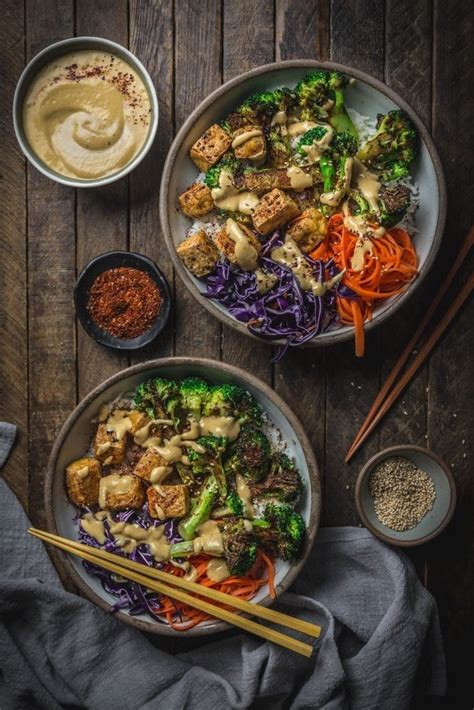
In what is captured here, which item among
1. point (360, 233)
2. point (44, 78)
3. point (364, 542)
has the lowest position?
point (364, 542)

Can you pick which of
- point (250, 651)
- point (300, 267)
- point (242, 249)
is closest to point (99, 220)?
point (242, 249)

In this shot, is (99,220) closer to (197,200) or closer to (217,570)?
(197,200)

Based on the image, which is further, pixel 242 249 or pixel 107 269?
pixel 107 269

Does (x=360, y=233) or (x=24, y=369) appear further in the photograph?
(x=24, y=369)

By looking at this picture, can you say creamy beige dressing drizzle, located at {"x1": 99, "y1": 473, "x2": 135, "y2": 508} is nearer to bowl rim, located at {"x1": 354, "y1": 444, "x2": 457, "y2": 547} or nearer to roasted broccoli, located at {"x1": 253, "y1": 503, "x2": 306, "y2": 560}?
roasted broccoli, located at {"x1": 253, "y1": 503, "x2": 306, "y2": 560}

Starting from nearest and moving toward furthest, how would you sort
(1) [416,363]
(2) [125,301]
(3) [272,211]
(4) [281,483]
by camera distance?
(3) [272,211], (4) [281,483], (2) [125,301], (1) [416,363]

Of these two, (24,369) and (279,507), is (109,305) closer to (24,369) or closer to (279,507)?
(24,369)

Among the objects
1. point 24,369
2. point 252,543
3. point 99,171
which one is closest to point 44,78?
point 99,171
